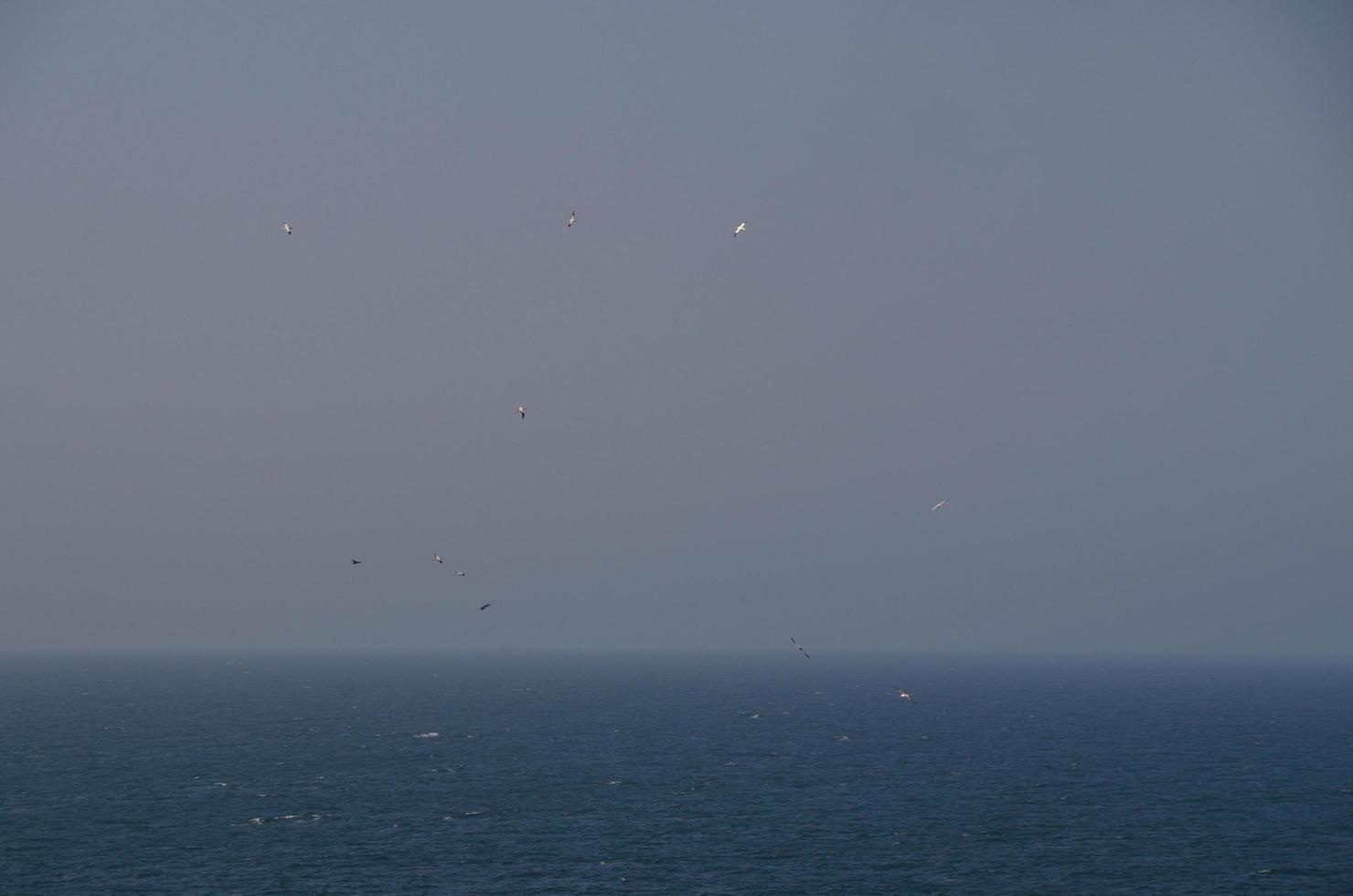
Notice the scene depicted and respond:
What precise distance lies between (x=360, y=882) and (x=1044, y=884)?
6073 cm

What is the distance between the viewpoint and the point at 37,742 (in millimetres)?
187625

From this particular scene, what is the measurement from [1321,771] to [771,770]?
3234 inches

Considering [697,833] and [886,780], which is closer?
[697,833]

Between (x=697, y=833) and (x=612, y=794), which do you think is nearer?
(x=697, y=833)

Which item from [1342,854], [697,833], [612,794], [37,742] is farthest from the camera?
[37,742]

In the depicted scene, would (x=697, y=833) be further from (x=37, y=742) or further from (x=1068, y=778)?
(x=37, y=742)

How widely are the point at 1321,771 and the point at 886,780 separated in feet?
223

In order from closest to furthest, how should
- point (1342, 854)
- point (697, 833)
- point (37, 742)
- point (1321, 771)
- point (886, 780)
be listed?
point (1342, 854) < point (697, 833) < point (886, 780) < point (1321, 771) < point (37, 742)

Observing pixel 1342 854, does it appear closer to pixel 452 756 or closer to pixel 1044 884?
pixel 1044 884

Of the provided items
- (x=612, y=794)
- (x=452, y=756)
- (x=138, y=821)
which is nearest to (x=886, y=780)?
(x=612, y=794)

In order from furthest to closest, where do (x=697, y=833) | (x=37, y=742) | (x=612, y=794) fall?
(x=37, y=742) < (x=612, y=794) < (x=697, y=833)

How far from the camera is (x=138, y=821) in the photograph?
12050cm

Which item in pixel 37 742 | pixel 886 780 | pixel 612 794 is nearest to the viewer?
pixel 612 794

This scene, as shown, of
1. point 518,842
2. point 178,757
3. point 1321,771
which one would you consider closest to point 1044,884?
point 518,842
